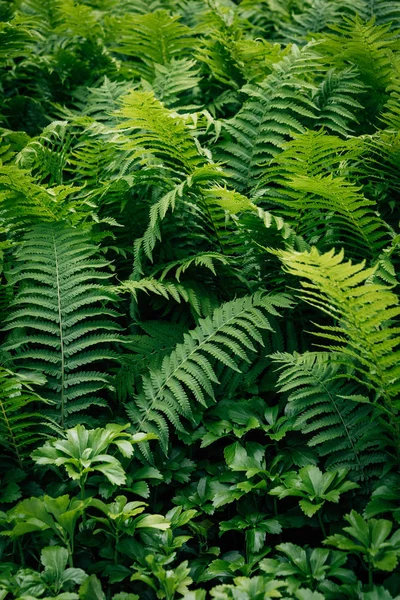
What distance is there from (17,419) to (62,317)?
476 millimetres

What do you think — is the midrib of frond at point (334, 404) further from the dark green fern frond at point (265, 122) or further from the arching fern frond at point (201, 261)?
the dark green fern frond at point (265, 122)

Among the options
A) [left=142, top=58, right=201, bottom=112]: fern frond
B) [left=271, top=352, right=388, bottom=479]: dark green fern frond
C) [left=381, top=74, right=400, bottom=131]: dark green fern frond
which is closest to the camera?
[left=271, top=352, right=388, bottom=479]: dark green fern frond

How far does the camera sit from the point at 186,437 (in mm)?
2172

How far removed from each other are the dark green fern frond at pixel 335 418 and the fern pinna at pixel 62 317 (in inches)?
29.8

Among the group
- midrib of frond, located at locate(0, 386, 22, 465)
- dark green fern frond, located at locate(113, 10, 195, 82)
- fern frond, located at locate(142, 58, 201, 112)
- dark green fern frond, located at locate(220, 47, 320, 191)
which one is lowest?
midrib of frond, located at locate(0, 386, 22, 465)

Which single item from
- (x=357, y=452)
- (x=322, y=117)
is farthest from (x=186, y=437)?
(x=322, y=117)

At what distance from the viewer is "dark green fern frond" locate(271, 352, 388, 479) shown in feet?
6.49

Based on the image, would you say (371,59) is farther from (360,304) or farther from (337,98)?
(360,304)

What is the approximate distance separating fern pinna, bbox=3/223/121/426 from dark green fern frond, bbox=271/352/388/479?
0.76 m

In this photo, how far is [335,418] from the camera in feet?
6.71

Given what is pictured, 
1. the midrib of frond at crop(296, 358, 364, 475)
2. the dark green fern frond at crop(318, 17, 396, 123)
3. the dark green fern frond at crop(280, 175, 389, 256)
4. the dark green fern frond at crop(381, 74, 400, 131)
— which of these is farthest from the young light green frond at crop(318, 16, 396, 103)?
the midrib of frond at crop(296, 358, 364, 475)

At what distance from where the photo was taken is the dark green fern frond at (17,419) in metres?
2.01

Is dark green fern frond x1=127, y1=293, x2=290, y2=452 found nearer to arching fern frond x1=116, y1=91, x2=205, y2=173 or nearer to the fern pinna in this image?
the fern pinna

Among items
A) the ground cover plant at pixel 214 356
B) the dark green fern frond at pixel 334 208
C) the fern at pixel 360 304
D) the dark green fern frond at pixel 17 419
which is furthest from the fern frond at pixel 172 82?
the dark green fern frond at pixel 17 419
